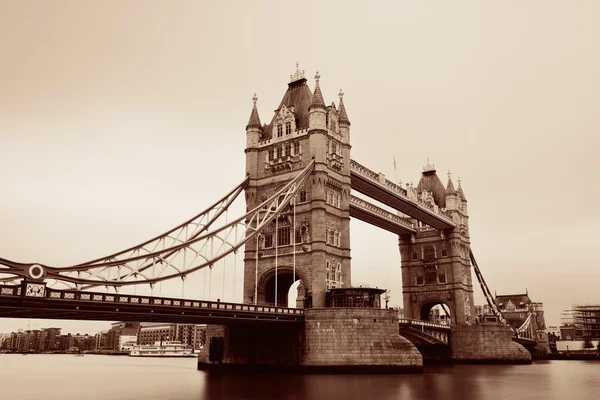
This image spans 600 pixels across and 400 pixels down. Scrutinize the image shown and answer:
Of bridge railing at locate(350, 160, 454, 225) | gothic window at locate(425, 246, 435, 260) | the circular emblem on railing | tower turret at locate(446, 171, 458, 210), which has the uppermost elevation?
tower turret at locate(446, 171, 458, 210)

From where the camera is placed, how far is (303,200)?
57406mm

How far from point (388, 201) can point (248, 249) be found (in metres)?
24.2

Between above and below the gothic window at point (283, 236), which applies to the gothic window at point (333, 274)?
below

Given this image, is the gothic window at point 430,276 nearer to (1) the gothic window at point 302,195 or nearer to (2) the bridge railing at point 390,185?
(2) the bridge railing at point 390,185

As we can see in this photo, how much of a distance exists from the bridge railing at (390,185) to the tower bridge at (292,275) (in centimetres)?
29

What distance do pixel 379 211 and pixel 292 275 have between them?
2111 cm

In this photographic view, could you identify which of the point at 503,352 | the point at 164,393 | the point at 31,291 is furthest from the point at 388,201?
the point at 31,291

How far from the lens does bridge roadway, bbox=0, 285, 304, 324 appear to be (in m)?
29.9

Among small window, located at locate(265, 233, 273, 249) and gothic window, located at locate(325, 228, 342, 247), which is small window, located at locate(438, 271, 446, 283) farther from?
small window, located at locate(265, 233, 273, 249)

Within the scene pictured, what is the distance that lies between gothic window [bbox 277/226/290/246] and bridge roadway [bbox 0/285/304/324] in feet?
36.8

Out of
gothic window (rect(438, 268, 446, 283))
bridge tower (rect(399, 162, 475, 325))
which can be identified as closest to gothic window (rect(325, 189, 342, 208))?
bridge tower (rect(399, 162, 475, 325))

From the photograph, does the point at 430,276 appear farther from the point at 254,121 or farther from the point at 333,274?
the point at 254,121

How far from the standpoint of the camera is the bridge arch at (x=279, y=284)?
56906mm

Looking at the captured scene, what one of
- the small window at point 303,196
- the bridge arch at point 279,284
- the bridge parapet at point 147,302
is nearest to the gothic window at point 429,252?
the bridge arch at point 279,284
